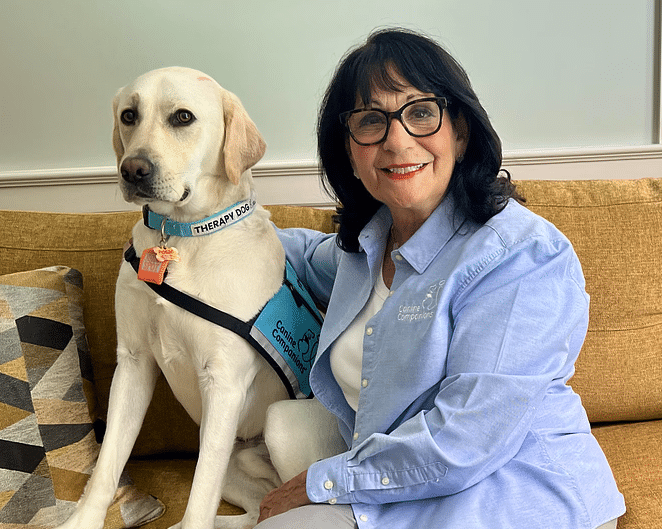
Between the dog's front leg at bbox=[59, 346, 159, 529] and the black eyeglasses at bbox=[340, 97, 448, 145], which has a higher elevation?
the black eyeglasses at bbox=[340, 97, 448, 145]

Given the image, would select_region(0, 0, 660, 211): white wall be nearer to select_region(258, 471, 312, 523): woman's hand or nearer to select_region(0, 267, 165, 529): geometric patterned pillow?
select_region(0, 267, 165, 529): geometric patterned pillow

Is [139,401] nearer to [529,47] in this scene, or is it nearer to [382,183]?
[382,183]

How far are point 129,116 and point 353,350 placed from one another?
0.69 metres

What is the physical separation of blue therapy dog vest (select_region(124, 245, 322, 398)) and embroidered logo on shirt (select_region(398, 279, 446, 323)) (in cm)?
36

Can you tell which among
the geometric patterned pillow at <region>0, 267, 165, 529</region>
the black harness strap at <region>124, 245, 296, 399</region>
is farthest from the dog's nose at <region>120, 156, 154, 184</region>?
the geometric patterned pillow at <region>0, 267, 165, 529</region>

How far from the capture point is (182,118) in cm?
129

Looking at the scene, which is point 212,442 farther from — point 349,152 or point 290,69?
point 290,69

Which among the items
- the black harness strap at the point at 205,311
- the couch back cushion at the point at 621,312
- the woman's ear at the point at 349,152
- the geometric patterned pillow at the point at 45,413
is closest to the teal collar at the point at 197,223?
the black harness strap at the point at 205,311

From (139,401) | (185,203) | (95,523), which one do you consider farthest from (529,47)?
(95,523)

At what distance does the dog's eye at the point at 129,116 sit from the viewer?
4.30 ft

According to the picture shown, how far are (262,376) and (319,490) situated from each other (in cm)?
43

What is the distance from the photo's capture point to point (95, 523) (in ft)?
4.22

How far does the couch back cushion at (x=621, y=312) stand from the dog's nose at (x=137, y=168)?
110 centimetres

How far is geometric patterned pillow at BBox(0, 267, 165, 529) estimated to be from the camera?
1.37 m
